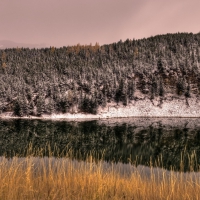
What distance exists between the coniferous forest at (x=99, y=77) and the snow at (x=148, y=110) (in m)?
2.91

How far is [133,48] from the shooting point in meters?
165

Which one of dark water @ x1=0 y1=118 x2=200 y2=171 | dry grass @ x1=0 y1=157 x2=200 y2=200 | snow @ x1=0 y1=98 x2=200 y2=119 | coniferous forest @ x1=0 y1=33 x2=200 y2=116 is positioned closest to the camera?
dry grass @ x1=0 y1=157 x2=200 y2=200

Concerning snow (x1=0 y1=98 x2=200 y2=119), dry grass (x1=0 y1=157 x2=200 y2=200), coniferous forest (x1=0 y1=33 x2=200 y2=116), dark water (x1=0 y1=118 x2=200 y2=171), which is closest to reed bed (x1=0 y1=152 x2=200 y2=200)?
dry grass (x1=0 y1=157 x2=200 y2=200)

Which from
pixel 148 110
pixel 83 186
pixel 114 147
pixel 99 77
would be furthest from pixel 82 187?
pixel 99 77

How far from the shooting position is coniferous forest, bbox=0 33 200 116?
100 meters

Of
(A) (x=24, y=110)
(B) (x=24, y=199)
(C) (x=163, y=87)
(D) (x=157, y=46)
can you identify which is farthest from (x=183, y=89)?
(B) (x=24, y=199)

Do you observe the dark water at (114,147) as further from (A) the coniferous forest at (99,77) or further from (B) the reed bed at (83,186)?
(A) the coniferous forest at (99,77)

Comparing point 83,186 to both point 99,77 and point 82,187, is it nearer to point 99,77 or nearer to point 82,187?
point 82,187

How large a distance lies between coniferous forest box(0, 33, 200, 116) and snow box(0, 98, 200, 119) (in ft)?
9.53

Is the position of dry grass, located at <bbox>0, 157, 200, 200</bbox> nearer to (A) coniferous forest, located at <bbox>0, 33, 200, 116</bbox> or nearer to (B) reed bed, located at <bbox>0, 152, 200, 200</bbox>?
(B) reed bed, located at <bbox>0, 152, 200, 200</bbox>

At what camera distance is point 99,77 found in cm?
12269

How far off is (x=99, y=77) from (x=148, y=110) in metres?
33.5

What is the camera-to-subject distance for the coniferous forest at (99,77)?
100 metres

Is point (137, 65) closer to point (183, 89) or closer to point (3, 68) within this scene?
point (183, 89)
